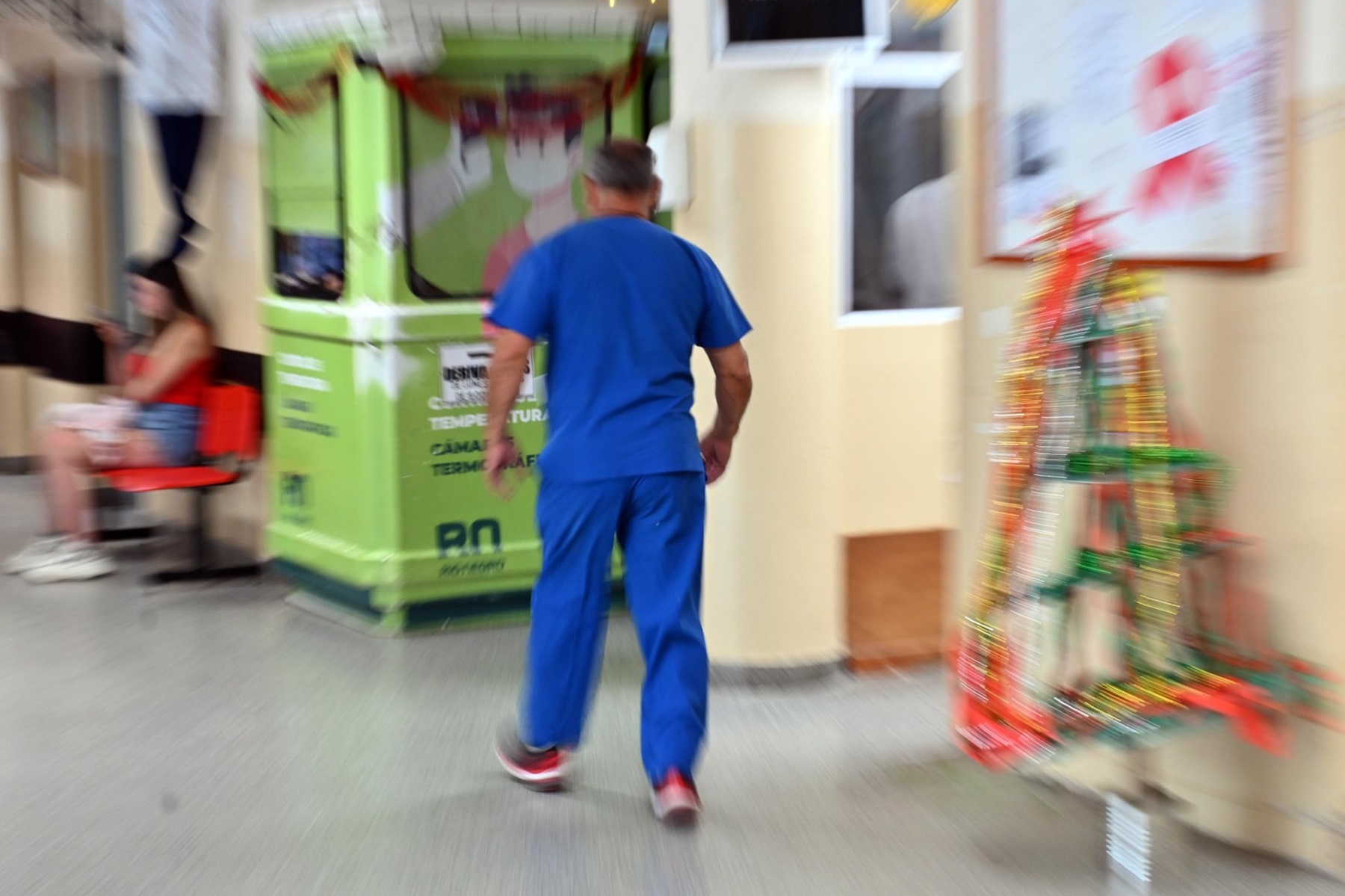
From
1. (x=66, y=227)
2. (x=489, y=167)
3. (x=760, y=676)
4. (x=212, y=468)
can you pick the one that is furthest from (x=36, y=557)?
(x=760, y=676)

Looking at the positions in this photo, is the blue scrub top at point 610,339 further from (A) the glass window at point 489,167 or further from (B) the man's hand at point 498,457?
(A) the glass window at point 489,167

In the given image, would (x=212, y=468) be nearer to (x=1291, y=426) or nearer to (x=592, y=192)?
(x=592, y=192)

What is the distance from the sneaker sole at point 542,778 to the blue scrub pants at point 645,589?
252 mm

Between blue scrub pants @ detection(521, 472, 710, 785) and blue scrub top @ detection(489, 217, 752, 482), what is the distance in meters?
0.06

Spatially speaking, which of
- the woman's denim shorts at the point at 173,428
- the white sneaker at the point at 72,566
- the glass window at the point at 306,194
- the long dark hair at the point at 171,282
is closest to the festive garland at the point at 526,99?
the glass window at the point at 306,194

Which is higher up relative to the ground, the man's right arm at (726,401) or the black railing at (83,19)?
the black railing at (83,19)

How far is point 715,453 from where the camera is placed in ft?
10.7

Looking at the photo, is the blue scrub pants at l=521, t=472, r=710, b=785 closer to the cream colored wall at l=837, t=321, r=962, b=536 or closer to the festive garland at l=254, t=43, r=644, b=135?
the cream colored wall at l=837, t=321, r=962, b=536

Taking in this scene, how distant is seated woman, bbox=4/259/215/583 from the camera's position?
5.40m

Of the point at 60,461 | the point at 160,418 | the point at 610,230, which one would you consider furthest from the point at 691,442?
the point at 60,461

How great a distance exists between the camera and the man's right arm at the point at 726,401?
10.3 ft

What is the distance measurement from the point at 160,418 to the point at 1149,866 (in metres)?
4.11

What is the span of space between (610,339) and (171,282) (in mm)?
3198

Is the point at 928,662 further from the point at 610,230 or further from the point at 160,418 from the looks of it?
the point at 160,418
